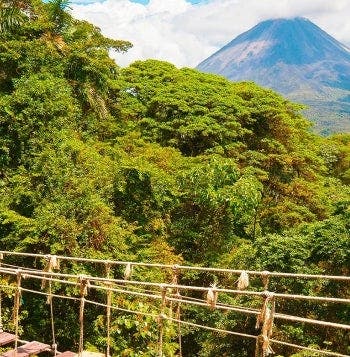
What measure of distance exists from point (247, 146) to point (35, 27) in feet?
29.4

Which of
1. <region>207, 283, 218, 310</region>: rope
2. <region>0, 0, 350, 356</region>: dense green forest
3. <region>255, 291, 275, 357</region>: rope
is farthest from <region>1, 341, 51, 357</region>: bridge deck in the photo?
<region>0, 0, 350, 356</region>: dense green forest

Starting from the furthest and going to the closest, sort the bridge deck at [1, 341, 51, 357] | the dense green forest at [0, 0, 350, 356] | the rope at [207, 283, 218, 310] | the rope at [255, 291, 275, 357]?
the dense green forest at [0, 0, 350, 356] < the bridge deck at [1, 341, 51, 357] < the rope at [207, 283, 218, 310] < the rope at [255, 291, 275, 357]

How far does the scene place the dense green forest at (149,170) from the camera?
37.1 feet

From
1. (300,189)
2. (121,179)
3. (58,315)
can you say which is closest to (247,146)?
(300,189)

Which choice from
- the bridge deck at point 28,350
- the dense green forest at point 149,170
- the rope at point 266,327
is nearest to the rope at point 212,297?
the rope at point 266,327

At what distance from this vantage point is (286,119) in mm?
19203

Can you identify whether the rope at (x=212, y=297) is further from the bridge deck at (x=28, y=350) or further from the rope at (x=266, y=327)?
the bridge deck at (x=28, y=350)

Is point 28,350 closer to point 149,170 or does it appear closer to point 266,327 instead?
point 266,327

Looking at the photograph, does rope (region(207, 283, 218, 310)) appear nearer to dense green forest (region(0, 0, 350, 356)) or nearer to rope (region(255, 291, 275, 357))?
rope (region(255, 291, 275, 357))

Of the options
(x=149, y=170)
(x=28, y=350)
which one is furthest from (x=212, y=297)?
(x=149, y=170)

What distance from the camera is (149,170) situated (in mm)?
13539

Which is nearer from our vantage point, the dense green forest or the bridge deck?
the bridge deck

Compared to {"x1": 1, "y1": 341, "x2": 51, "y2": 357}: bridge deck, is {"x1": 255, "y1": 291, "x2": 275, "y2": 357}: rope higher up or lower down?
higher up

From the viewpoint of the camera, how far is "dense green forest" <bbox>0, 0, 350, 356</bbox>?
11.3 metres
